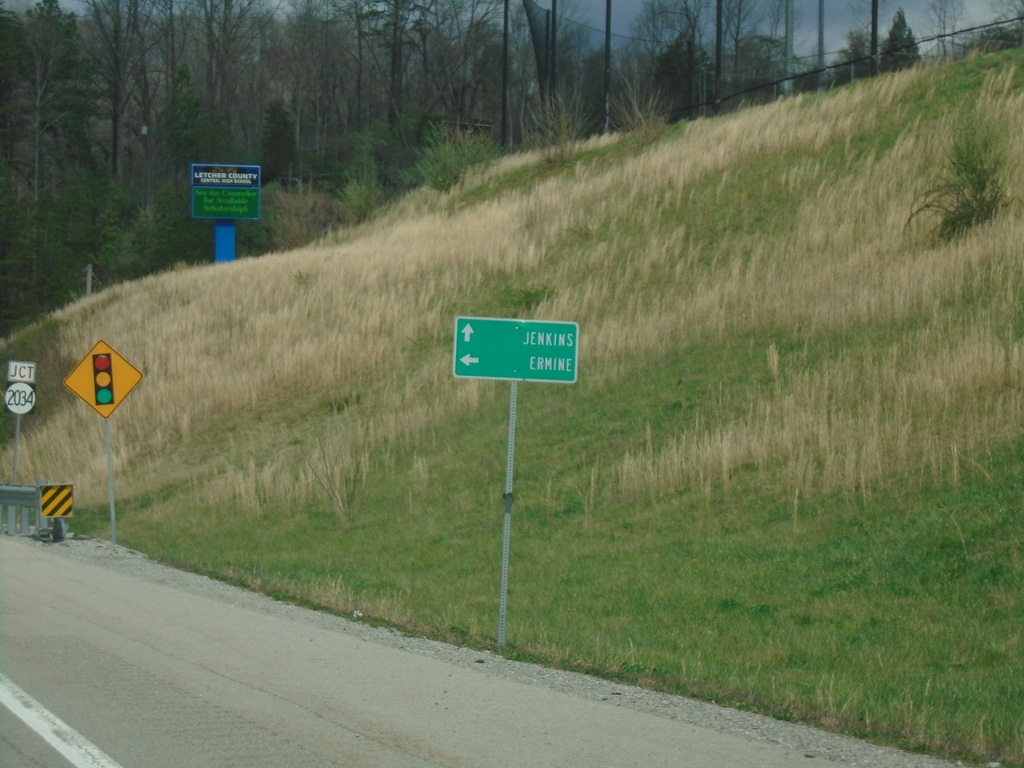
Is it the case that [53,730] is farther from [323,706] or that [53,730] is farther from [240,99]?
[240,99]

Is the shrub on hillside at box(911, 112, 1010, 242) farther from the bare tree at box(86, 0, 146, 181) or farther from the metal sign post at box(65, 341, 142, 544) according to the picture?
the bare tree at box(86, 0, 146, 181)

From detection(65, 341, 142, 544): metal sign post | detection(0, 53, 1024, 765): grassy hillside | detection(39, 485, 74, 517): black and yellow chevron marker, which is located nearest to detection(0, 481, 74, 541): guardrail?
detection(39, 485, 74, 517): black and yellow chevron marker

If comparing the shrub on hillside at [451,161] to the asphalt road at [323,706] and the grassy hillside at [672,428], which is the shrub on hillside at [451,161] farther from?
the asphalt road at [323,706]

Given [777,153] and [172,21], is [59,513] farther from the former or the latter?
[172,21]

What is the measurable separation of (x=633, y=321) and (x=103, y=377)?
1102 centimetres

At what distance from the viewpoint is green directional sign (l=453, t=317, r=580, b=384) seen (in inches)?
440

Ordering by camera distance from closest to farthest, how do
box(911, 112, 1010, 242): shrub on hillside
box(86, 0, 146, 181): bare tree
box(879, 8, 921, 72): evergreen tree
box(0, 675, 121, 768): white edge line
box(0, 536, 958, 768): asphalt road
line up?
box(0, 675, 121, 768): white edge line < box(0, 536, 958, 768): asphalt road < box(911, 112, 1010, 242): shrub on hillside < box(879, 8, 921, 72): evergreen tree < box(86, 0, 146, 181): bare tree

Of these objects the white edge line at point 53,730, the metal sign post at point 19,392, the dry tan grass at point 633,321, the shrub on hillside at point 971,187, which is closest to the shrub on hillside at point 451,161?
the dry tan grass at point 633,321

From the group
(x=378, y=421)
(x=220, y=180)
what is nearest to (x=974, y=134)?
(x=378, y=421)

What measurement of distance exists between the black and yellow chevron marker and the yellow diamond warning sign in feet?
6.39

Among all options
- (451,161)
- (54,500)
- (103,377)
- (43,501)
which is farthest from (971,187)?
(451,161)

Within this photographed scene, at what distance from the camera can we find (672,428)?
64.6 ft

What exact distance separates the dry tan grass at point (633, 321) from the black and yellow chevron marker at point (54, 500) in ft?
9.71

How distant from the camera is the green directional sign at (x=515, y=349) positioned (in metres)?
11.2
